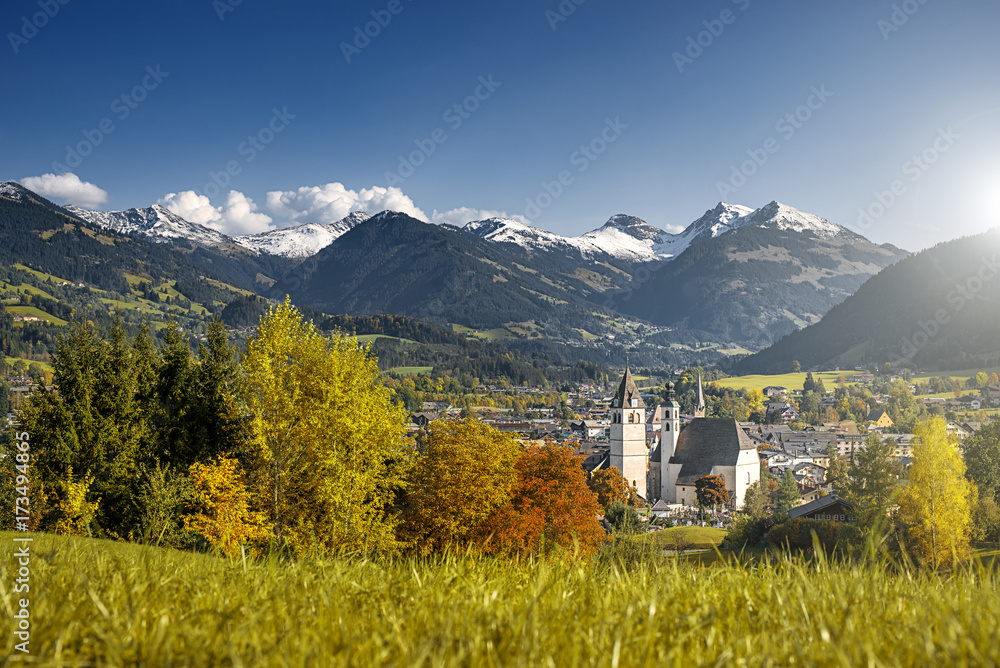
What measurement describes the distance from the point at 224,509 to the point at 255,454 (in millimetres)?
Result: 1724

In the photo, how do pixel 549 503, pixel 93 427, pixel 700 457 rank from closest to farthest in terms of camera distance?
pixel 93 427 < pixel 549 503 < pixel 700 457

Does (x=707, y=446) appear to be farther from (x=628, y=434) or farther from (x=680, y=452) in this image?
(x=628, y=434)

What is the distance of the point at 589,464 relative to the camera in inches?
3223

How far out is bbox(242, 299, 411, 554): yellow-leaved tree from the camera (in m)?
15.2

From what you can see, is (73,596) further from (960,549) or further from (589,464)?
(589,464)

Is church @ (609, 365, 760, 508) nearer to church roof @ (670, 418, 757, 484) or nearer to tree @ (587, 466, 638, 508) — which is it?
church roof @ (670, 418, 757, 484)

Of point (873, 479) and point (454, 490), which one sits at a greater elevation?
point (454, 490)

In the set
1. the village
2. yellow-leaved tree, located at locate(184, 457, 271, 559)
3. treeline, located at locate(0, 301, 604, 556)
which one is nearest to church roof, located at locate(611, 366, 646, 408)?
the village

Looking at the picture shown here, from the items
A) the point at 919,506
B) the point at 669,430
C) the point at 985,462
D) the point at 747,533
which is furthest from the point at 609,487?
the point at 919,506

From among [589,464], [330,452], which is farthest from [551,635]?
[589,464]

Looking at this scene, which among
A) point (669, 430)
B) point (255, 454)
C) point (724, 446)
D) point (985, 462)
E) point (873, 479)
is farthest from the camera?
point (669, 430)

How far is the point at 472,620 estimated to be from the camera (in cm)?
233

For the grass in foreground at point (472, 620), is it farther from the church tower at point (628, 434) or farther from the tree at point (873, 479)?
the church tower at point (628, 434)

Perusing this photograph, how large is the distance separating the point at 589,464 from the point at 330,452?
2759 inches
